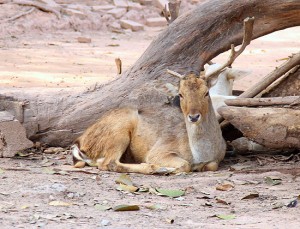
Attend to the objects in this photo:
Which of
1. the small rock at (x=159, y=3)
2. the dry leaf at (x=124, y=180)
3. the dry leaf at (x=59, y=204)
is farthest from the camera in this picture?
the small rock at (x=159, y=3)

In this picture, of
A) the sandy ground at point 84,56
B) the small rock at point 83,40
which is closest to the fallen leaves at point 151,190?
the sandy ground at point 84,56

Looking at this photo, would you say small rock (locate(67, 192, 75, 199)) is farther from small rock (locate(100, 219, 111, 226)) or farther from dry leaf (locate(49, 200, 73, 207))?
small rock (locate(100, 219, 111, 226))

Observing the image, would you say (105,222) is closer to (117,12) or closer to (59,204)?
(59,204)

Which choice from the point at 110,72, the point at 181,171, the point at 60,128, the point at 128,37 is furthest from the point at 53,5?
the point at 181,171

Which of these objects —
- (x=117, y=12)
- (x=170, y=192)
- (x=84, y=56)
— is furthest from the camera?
(x=117, y=12)

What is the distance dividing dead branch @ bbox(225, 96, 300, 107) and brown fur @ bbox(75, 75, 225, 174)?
42 cm

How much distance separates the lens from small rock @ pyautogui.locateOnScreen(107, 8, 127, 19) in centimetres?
1925

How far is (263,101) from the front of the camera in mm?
8156

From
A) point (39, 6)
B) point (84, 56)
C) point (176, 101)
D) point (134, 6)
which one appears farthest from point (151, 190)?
point (134, 6)

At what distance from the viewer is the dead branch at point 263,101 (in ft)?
26.1

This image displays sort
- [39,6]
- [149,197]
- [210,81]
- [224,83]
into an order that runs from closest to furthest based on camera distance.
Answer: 1. [149,197]
2. [210,81]
3. [224,83]
4. [39,6]

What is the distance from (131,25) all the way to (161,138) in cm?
1124

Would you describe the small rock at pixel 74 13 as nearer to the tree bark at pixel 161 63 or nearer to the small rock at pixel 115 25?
the small rock at pixel 115 25

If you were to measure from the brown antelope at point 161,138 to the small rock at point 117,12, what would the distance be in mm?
11100
